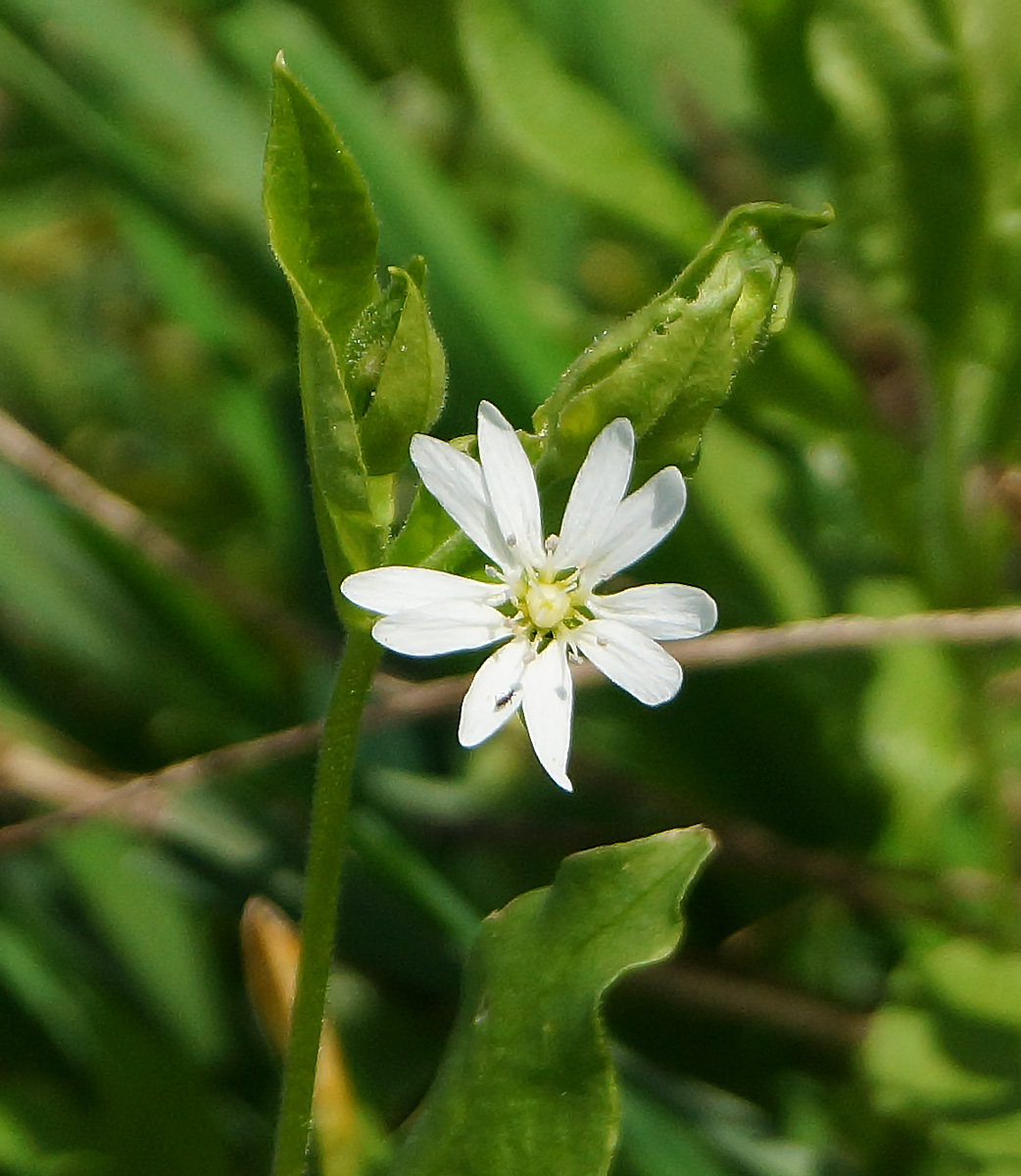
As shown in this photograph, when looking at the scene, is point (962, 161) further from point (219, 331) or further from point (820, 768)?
point (219, 331)

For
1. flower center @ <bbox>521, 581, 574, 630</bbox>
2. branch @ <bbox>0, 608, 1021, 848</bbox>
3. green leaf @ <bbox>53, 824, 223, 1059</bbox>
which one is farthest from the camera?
green leaf @ <bbox>53, 824, 223, 1059</bbox>

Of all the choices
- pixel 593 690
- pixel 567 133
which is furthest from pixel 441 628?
pixel 593 690

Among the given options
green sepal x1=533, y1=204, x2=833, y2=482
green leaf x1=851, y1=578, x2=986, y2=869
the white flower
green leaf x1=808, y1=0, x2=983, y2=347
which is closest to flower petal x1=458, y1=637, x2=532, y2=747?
the white flower

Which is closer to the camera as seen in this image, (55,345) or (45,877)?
(45,877)

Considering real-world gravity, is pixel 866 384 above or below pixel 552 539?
above

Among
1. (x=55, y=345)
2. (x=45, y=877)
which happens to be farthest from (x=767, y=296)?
(x=55, y=345)

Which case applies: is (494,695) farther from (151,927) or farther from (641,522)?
(151,927)

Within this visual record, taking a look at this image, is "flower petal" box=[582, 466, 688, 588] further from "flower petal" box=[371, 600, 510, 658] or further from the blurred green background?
the blurred green background
